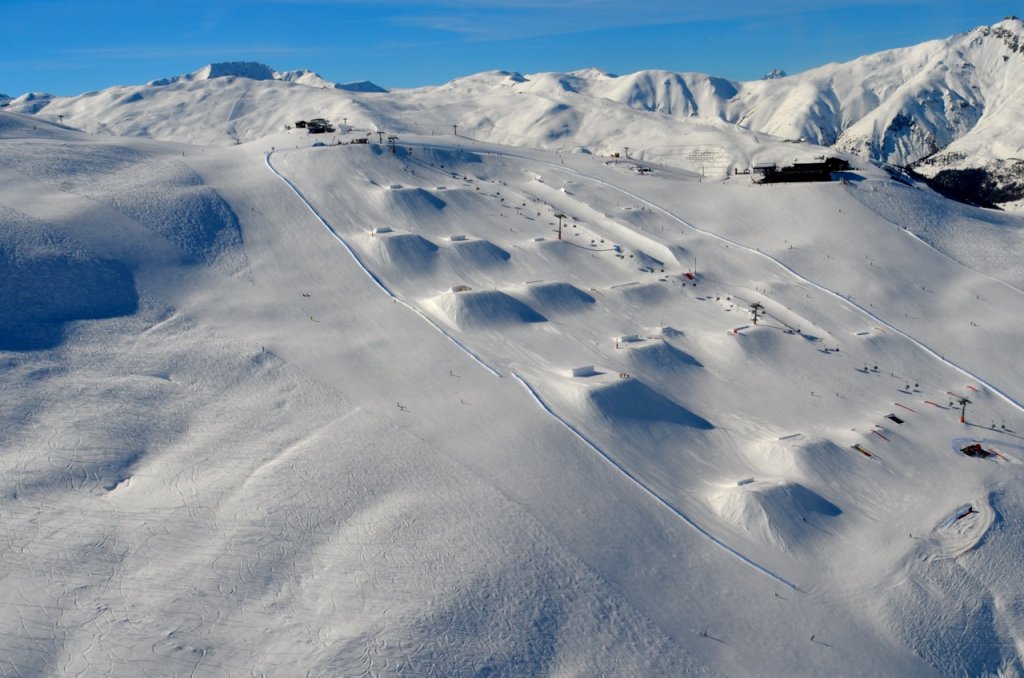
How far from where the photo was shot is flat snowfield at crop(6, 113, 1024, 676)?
3031 cm

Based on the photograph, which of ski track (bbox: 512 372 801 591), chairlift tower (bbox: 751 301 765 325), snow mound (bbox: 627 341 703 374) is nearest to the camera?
ski track (bbox: 512 372 801 591)

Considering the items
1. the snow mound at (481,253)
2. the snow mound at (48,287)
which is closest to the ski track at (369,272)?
the snow mound at (481,253)

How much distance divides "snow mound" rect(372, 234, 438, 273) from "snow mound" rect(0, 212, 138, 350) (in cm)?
1980

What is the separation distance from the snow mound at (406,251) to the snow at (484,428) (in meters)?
0.41

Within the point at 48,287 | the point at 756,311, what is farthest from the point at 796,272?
the point at 48,287

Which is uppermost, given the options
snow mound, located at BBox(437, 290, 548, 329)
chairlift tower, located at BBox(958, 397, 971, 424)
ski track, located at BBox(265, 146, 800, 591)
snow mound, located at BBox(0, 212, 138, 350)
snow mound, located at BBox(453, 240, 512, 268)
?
snow mound, located at BBox(0, 212, 138, 350)

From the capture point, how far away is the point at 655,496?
3869 cm

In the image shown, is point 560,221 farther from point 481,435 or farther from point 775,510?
point 775,510

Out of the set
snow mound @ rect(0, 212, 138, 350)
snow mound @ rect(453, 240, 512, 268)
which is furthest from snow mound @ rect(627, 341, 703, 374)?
snow mound @ rect(0, 212, 138, 350)

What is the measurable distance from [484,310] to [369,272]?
39.2ft

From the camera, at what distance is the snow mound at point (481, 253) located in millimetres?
64625

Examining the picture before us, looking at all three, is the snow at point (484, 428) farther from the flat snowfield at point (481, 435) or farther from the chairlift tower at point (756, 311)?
the chairlift tower at point (756, 311)

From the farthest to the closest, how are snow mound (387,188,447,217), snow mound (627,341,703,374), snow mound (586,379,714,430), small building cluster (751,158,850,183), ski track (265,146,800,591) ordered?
1. small building cluster (751,158,850,183)
2. snow mound (387,188,447,217)
3. snow mound (627,341,703,374)
4. snow mound (586,379,714,430)
5. ski track (265,146,800,591)

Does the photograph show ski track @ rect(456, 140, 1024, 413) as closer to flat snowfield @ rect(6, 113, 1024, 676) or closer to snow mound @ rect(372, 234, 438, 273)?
flat snowfield @ rect(6, 113, 1024, 676)
